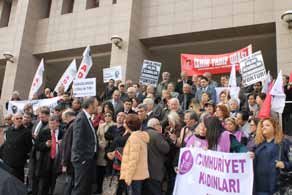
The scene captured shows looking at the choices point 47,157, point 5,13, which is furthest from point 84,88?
point 5,13

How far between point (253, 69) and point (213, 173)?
4.75 metres

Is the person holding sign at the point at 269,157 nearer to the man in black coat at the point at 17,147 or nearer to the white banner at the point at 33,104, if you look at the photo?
the man in black coat at the point at 17,147

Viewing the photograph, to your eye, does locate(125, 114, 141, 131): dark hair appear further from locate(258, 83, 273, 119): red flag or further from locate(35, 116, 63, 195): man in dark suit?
locate(258, 83, 273, 119): red flag

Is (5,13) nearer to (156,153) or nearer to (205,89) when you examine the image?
(205,89)

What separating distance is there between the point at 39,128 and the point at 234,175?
4282 millimetres

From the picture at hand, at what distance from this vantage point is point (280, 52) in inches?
486

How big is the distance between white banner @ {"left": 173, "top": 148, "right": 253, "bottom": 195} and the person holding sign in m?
0.12

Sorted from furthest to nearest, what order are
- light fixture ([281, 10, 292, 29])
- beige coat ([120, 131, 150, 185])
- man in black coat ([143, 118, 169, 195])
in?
light fixture ([281, 10, 292, 29]) < man in black coat ([143, 118, 169, 195]) < beige coat ([120, 131, 150, 185])

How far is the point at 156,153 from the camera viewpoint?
6.13 m

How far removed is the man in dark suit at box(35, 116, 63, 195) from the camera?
Result: 721 centimetres

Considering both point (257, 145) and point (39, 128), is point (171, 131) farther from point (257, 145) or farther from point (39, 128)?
point (39, 128)

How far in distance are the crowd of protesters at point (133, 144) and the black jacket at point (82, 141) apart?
2 centimetres

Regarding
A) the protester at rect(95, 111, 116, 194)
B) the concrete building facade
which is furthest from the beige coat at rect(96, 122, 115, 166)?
the concrete building facade

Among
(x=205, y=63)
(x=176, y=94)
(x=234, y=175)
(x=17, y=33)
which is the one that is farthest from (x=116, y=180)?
(x=17, y=33)
